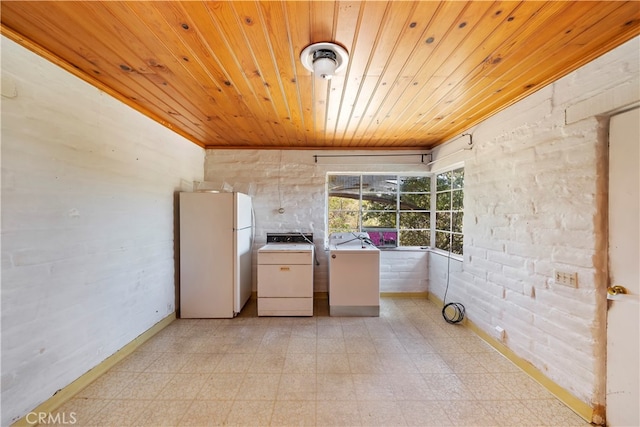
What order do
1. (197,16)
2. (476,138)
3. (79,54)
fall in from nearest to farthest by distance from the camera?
1. (197,16)
2. (79,54)
3. (476,138)

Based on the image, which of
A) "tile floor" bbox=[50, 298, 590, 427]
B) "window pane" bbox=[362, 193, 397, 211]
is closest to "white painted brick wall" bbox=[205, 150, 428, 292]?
"window pane" bbox=[362, 193, 397, 211]

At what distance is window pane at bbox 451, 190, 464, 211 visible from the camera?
2.95m

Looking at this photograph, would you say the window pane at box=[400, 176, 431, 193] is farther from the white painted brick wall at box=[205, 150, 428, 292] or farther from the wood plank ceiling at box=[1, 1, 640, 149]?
the wood plank ceiling at box=[1, 1, 640, 149]

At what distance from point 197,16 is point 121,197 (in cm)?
161

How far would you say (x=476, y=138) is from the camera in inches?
96.7

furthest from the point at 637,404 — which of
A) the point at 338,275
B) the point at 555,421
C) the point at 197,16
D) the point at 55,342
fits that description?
the point at 55,342

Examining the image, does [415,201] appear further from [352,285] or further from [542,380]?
[542,380]

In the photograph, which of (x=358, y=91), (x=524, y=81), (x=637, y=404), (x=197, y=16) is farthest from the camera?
(x=358, y=91)

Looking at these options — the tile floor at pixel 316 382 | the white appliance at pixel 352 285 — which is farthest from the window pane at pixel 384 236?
the tile floor at pixel 316 382

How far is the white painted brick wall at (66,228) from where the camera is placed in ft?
4.29

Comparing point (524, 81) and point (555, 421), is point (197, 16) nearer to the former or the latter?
point (524, 81)

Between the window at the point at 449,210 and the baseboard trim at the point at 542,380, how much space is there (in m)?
0.99

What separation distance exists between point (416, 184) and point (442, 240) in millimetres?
896

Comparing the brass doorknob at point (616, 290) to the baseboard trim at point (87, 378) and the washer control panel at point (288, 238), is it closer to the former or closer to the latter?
the washer control panel at point (288, 238)
